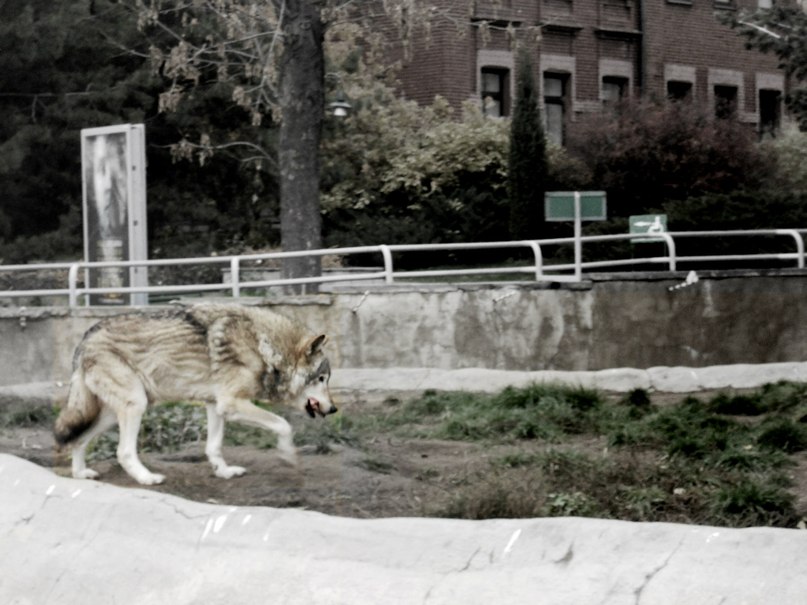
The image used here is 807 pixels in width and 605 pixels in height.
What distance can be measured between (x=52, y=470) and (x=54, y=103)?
1838cm

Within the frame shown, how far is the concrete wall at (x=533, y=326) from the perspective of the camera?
14.9m

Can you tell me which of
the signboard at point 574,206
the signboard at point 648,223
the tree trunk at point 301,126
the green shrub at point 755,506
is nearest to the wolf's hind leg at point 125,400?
the green shrub at point 755,506

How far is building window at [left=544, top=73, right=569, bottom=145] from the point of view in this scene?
3158 centimetres

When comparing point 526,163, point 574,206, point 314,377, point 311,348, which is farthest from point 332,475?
point 526,163

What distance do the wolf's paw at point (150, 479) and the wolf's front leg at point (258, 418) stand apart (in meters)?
0.53

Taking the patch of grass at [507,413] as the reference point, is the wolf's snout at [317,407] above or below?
above

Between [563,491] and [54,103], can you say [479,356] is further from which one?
[54,103]

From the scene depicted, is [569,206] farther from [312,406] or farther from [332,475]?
[312,406]

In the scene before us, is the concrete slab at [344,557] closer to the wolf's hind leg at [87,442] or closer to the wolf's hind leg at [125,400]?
the wolf's hind leg at [87,442]

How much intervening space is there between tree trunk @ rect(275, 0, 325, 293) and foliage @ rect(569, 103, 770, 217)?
7.73 metres

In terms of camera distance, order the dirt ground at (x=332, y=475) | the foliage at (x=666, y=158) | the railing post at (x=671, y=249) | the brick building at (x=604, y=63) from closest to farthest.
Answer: the dirt ground at (x=332, y=475), the railing post at (x=671, y=249), the foliage at (x=666, y=158), the brick building at (x=604, y=63)

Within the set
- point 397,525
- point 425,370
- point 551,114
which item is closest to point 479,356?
point 425,370

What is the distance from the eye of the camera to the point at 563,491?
945cm

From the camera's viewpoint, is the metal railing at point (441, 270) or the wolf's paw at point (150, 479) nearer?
the wolf's paw at point (150, 479)
